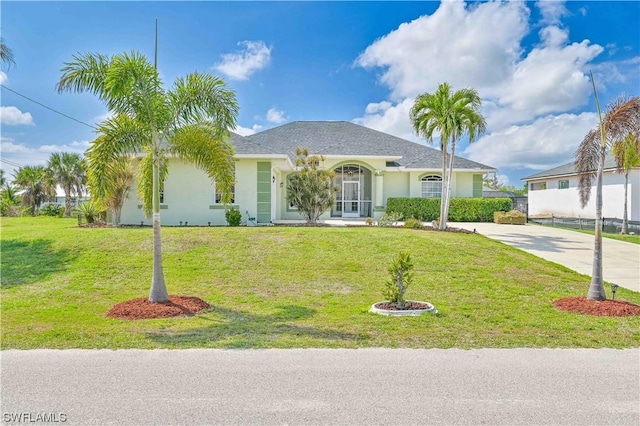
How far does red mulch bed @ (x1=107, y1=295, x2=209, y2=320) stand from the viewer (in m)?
7.21

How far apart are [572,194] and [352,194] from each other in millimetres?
16499

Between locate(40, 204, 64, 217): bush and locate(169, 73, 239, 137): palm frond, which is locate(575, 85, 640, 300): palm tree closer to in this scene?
locate(169, 73, 239, 137): palm frond

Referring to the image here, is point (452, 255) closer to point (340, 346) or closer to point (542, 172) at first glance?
point (340, 346)

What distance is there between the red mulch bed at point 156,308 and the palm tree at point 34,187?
1328 inches

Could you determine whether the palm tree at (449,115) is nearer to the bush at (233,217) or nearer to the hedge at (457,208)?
the hedge at (457,208)

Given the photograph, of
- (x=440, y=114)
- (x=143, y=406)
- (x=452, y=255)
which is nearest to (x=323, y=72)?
(x=440, y=114)

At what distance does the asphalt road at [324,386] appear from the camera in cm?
362

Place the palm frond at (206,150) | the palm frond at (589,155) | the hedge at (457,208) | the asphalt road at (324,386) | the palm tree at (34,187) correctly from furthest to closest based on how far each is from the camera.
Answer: the palm tree at (34,187)
the hedge at (457,208)
the palm frond at (589,155)
the palm frond at (206,150)
the asphalt road at (324,386)

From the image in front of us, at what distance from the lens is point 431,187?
25.1m

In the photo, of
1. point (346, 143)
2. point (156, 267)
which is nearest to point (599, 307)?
point (156, 267)

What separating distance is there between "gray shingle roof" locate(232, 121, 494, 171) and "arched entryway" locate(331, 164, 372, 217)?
1441 millimetres

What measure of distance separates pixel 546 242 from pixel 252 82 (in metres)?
14.0

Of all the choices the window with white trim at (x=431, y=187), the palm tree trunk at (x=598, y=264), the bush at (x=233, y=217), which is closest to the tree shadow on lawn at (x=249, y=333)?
the palm tree trunk at (x=598, y=264)

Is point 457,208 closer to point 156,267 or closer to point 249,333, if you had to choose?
point 156,267
